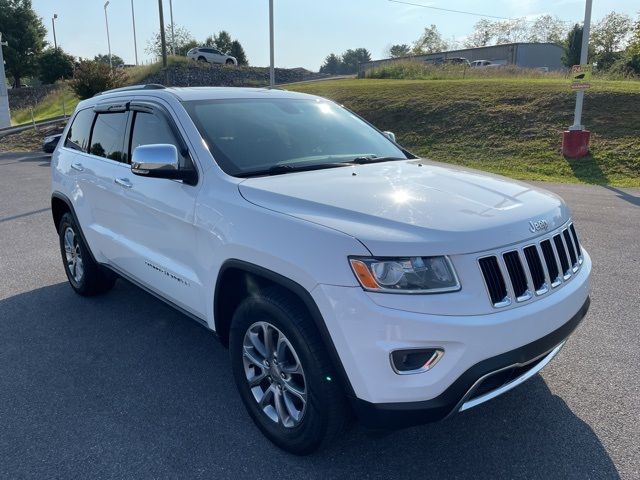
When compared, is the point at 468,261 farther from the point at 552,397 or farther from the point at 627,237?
the point at 627,237

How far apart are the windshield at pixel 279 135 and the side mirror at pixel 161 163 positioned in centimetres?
23

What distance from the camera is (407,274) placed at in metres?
2.37

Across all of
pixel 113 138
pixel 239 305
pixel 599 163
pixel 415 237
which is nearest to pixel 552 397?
pixel 415 237

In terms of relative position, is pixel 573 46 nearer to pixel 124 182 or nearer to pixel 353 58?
pixel 124 182

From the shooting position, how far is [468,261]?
7.88 feet

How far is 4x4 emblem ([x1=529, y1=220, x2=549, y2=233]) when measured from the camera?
2.70 meters

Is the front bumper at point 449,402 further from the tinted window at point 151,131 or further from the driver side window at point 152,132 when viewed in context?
the tinted window at point 151,131

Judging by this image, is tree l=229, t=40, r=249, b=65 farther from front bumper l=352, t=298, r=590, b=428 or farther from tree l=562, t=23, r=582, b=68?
front bumper l=352, t=298, r=590, b=428

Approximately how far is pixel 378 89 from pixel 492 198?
21727mm

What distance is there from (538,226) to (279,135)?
6.10 ft

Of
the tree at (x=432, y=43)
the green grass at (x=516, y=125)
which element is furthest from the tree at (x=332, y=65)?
the green grass at (x=516, y=125)

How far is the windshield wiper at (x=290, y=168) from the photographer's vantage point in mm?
3322

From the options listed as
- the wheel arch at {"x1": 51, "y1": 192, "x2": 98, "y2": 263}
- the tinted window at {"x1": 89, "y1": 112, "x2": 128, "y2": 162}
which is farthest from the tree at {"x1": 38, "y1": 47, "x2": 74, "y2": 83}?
the tinted window at {"x1": 89, "y1": 112, "x2": 128, "y2": 162}

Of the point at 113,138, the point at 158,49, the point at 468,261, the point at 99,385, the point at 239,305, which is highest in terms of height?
the point at 158,49
